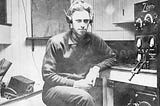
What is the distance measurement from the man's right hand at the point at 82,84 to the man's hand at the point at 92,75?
0.05 feet

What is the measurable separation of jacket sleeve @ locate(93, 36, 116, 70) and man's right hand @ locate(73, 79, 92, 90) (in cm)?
12

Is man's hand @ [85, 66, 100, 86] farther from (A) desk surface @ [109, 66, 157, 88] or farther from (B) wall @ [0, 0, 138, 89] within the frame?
(B) wall @ [0, 0, 138, 89]

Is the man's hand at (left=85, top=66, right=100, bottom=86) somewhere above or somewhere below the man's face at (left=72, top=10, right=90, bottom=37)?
Answer: below

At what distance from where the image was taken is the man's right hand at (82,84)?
1.12m

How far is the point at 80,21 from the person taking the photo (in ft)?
3.63

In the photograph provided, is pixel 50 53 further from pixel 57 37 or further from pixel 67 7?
pixel 67 7

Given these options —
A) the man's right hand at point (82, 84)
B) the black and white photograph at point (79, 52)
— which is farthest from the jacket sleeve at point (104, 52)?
the man's right hand at point (82, 84)

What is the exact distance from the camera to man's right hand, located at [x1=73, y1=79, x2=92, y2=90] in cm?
112

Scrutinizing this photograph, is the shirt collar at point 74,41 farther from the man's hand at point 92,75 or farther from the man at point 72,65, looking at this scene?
the man's hand at point 92,75

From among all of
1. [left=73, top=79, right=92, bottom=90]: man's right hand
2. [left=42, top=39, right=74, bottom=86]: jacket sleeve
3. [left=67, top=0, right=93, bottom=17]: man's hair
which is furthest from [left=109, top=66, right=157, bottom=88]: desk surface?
[left=67, top=0, right=93, bottom=17]: man's hair

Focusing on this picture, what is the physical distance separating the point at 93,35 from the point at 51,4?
0.28m

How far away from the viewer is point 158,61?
114 centimetres

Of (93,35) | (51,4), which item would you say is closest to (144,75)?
(93,35)

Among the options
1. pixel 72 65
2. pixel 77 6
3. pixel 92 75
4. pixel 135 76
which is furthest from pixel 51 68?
pixel 135 76
